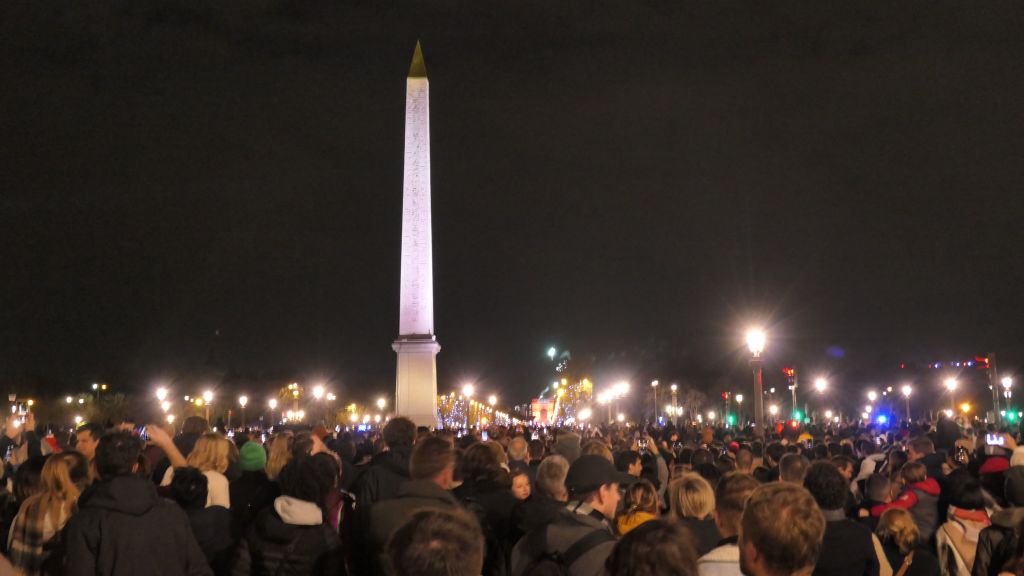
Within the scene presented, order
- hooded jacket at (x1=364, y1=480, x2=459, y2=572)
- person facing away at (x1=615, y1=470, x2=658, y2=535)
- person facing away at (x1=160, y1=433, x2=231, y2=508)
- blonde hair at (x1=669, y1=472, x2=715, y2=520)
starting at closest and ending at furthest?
hooded jacket at (x1=364, y1=480, x2=459, y2=572) → person facing away at (x1=615, y1=470, x2=658, y2=535) → blonde hair at (x1=669, y1=472, x2=715, y2=520) → person facing away at (x1=160, y1=433, x2=231, y2=508)

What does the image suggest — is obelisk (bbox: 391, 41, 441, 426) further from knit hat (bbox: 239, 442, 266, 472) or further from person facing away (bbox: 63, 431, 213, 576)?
person facing away (bbox: 63, 431, 213, 576)

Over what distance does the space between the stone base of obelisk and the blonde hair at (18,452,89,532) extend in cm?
4188

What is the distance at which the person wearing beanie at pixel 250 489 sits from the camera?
8363 millimetres

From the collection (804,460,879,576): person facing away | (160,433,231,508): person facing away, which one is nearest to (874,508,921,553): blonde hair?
(804,460,879,576): person facing away

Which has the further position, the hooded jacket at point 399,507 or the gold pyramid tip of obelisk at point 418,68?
the gold pyramid tip of obelisk at point 418,68

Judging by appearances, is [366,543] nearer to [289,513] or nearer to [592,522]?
[289,513]

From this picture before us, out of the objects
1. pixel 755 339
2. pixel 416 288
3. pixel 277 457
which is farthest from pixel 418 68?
pixel 277 457

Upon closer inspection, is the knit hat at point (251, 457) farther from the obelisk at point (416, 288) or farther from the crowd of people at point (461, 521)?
the obelisk at point (416, 288)

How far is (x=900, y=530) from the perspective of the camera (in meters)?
7.83

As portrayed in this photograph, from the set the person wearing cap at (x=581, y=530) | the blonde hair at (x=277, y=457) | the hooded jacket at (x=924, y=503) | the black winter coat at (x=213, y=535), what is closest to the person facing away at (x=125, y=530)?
the black winter coat at (x=213, y=535)

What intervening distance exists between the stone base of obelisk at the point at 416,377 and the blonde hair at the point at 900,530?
4219 cm

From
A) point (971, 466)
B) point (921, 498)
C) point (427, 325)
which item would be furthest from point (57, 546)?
point (427, 325)

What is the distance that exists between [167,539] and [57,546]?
97cm

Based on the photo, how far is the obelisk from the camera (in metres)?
49.4
